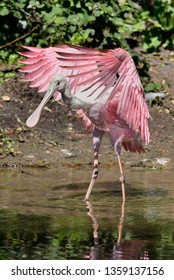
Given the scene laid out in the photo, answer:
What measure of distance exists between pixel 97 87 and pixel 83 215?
4.01 ft

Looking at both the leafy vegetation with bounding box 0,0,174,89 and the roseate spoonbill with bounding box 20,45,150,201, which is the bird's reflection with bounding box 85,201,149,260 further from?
the leafy vegetation with bounding box 0,0,174,89

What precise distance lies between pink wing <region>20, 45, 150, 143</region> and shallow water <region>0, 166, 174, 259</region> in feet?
2.20

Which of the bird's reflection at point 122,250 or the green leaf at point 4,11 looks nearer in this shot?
the bird's reflection at point 122,250

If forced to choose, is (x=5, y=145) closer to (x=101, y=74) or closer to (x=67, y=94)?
(x=67, y=94)

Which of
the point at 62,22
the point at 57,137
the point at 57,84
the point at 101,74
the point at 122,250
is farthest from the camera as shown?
the point at 62,22

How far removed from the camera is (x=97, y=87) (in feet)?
31.5

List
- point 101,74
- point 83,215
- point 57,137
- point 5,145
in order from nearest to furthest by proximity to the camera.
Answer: point 83,215
point 101,74
point 5,145
point 57,137

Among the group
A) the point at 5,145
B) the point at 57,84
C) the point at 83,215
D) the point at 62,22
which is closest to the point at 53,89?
the point at 57,84

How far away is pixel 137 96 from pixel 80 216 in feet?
4.43

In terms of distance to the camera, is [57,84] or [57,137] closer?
[57,84]

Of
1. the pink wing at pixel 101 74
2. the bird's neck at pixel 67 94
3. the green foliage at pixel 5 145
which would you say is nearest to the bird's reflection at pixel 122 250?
the pink wing at pixel 101 74

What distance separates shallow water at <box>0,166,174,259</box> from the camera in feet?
25.3

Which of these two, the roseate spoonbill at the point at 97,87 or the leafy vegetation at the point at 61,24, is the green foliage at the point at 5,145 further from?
the roseate spoonbill at the point at 97,87

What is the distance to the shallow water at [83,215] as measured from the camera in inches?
303
